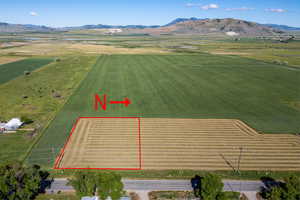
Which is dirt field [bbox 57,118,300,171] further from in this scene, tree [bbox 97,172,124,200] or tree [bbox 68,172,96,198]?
tree [bbox 97,172,124,200]

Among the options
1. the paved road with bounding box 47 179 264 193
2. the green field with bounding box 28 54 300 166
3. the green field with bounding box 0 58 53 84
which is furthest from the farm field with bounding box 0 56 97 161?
the paved road with bounding box 47 179 264 193

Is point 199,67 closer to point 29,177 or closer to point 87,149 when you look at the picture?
point 87,149

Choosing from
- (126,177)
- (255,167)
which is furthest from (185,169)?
(255,167)

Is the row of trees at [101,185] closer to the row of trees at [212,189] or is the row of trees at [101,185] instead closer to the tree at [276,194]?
the row of trees at [212,189]

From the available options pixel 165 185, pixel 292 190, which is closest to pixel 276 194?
pixel 292 190

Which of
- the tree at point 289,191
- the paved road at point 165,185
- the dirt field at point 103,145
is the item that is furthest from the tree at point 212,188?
the dirt field at point 103,145

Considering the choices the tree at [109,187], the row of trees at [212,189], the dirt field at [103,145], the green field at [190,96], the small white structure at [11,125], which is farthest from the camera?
the green field at [190,96]
